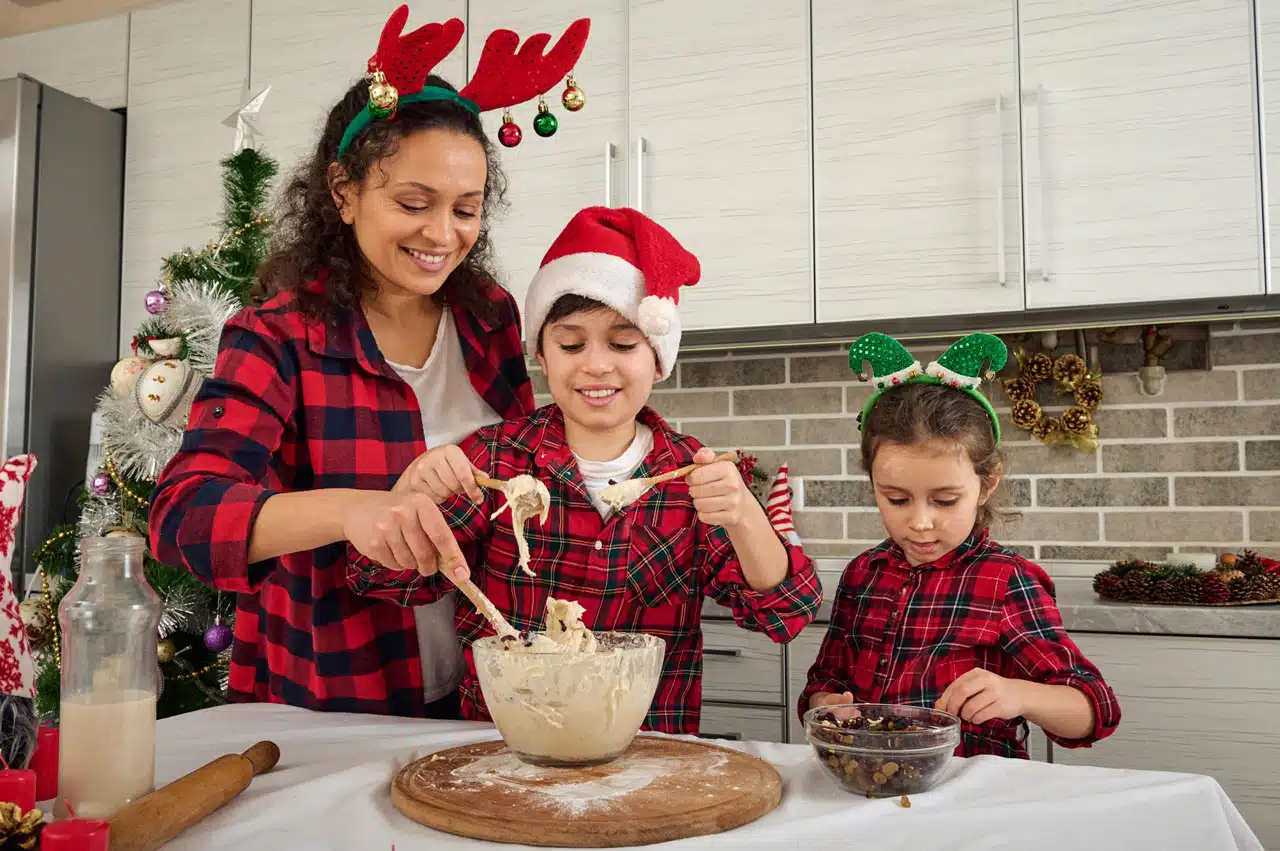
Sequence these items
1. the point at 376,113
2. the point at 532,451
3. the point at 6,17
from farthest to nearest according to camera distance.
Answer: the point at 6,17
the point at 532,451
the point at 376,113

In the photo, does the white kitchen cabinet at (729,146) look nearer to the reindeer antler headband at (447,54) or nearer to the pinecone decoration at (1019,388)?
the pinecone decoration at (1019,388)

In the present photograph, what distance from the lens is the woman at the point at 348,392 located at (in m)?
1.29

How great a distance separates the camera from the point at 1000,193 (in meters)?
2.40

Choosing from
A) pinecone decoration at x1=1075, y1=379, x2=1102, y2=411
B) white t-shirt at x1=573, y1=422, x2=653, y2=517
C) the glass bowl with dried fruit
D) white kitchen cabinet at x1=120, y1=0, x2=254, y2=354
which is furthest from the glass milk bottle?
white kitchen cabinet at x1=120, y1=0, x2=254, y2=354

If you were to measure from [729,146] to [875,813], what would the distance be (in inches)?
81.6

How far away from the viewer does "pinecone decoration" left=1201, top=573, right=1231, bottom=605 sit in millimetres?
2043

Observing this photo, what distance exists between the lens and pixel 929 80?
8.11 feet

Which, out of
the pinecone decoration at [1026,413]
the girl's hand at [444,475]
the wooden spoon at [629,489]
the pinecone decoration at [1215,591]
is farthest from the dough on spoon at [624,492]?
the pinecone decoration at [1026,413]

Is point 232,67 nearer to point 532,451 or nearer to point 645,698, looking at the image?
point 532,451

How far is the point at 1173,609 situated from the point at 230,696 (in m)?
1.70

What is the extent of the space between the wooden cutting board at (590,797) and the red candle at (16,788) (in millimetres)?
257

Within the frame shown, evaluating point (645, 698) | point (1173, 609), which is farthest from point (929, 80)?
point (645, 698)

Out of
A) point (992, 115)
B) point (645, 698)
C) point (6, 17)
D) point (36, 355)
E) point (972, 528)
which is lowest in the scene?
point (645, 698)

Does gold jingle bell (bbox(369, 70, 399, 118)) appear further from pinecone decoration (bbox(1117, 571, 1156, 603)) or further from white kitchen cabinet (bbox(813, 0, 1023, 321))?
pinecone decoration (bbox(1117, 571, 1156, 603))
